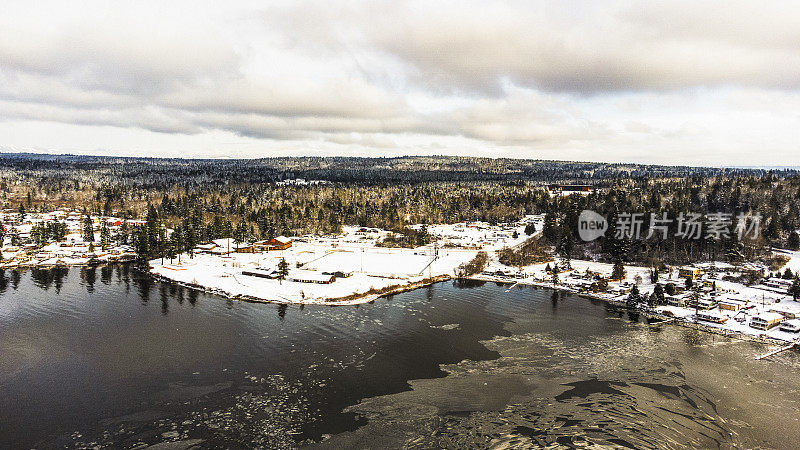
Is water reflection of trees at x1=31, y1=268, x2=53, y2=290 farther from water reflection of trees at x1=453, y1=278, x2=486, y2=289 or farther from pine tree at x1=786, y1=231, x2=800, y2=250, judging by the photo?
pine tree at x1=786, y1=231, x2=800, y2=250

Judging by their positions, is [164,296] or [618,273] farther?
[618,273]

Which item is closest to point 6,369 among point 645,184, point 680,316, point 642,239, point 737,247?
point 680,316

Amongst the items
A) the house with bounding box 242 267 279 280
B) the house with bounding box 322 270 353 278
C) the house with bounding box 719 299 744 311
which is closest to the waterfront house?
the house with bounding box 242 267 279 280

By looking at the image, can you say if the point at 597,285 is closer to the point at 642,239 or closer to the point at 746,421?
the point at 642,239

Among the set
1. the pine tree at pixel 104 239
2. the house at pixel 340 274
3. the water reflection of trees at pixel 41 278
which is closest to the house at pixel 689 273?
the house at pixel 340 274

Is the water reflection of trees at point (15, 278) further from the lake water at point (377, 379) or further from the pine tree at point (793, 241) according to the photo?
the pine tree at point (793, 241)

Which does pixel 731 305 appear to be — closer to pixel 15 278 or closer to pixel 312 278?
pixel 312 278

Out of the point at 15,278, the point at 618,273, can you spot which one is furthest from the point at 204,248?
the point at 618,273
